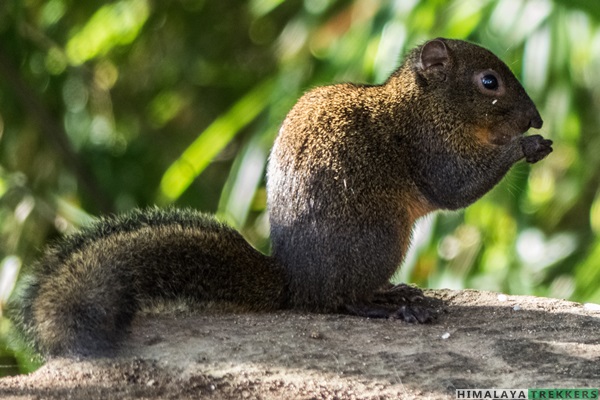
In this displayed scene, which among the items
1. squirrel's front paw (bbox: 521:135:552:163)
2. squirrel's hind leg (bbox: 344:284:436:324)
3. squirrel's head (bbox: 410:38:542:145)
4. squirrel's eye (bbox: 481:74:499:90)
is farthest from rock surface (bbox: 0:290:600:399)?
squirrel's eye (bbox: 481:74:499:90)

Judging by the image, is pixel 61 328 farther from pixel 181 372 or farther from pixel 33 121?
pixel 33 121

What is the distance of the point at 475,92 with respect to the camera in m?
5.21

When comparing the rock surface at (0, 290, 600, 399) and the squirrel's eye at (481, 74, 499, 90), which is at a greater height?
the squirrel's eye at (481, 74, 499, 90)

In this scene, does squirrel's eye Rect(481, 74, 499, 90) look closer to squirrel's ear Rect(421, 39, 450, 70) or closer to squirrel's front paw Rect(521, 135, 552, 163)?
squirrel's ear Rect(421, 39, 450, 70)

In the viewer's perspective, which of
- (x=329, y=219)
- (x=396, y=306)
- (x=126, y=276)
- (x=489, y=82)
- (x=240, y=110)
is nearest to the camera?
(x=126, y=276)

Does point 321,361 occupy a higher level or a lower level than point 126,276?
lower

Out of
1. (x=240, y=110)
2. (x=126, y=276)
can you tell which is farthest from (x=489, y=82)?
(x=240, y=110)

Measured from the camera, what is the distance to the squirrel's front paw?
4.87 metres

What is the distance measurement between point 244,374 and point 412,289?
1702 millimetres

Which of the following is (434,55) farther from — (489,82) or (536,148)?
(536,148)

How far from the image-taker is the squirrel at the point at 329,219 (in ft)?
13.1

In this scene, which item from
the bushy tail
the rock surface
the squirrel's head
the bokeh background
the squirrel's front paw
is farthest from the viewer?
the bokeh background

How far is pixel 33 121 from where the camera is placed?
27.1ft

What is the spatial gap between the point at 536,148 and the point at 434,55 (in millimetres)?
754
